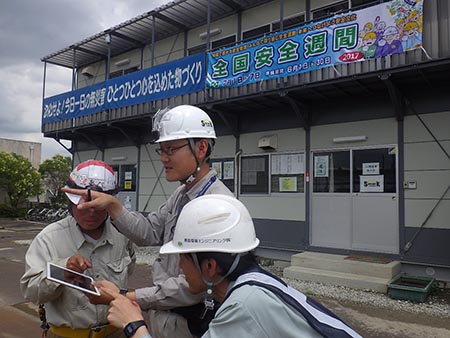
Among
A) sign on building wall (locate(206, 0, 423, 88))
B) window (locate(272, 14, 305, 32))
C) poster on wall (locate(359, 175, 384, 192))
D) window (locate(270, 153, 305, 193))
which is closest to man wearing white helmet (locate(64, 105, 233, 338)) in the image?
sign on building wall (locate(206, 0, 423, 88))

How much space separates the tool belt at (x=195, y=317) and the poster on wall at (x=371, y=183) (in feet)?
22.4

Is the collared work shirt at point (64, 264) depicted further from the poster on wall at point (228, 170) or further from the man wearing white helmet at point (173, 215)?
the poster on wall at point (228, 170)

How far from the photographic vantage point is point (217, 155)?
1090 centimetres

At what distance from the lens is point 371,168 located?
26.5ft

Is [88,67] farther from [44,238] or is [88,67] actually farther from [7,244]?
[44,238]

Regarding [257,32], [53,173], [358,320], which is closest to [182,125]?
[358,320]

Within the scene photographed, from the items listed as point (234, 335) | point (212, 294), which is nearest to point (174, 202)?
point (212, 294)

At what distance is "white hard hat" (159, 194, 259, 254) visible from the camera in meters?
1.54

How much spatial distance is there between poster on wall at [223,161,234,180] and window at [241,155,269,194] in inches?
12.2

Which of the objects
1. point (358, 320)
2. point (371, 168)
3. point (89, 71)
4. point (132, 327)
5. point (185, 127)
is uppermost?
point (89, 71)

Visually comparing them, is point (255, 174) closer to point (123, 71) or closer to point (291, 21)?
point (291, 21)

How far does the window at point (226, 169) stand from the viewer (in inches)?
415

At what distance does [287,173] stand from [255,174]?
0.99m

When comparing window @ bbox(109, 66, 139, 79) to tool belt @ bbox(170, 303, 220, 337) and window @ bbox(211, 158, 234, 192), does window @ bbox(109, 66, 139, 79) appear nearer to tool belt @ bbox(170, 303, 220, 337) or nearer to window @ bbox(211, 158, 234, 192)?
window @ bbox(211, 158, 234, 192)
